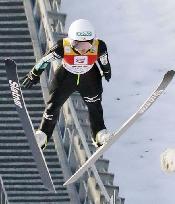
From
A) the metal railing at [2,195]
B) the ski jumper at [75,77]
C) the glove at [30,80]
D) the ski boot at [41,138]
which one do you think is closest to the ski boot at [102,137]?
the ski jumper at [75,77]

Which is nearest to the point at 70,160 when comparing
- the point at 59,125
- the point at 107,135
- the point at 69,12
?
the point at 59,125

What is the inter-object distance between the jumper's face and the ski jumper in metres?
0.18

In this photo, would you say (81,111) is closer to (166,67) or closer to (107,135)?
(166,67)

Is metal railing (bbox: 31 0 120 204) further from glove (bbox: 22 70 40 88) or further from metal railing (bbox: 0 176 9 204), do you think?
glove (bbox: 22 70 40 88)

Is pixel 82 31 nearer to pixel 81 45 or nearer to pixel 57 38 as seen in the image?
pixel 81 45

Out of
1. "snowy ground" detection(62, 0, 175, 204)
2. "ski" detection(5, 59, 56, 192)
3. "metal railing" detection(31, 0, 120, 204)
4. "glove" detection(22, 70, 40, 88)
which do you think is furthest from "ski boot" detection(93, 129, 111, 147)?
"metal railing" detection(31, 0, 120, 204)

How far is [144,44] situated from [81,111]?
10.8 meters

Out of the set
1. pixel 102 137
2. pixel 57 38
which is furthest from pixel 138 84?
pixel 102 137

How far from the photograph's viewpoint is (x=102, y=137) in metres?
23.6

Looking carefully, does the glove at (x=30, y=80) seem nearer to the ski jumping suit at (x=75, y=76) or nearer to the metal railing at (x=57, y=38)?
the ski jumping suit at (x=75, y=76)

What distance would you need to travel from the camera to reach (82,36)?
21.1m

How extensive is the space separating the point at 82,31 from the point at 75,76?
210 cm

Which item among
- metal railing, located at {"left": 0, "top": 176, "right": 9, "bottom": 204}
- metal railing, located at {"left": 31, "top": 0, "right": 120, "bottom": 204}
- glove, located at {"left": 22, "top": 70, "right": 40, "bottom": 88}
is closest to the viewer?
glove, located at {"left": 22, "top": 70, "right": 40, "bottom": 88}

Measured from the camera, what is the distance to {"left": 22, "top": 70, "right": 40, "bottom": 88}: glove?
73.0 feet
